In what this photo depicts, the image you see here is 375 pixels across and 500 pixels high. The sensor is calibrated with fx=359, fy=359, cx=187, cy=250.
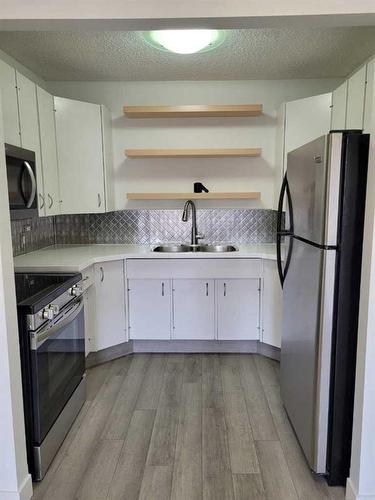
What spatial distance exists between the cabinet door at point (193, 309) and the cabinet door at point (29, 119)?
133cm

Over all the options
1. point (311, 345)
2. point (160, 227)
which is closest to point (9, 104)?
point (160, 227)

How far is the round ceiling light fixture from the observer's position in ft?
7.52

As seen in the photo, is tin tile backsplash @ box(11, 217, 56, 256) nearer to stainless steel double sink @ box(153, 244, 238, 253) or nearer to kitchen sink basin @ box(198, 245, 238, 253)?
stainless steel double sink @ box(153, 244, 238, 253)

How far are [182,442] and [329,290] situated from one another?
123 cm

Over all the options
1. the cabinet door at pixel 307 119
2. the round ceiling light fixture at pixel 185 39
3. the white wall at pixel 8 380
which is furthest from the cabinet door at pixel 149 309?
the round ceiling light fixture at pixel 185 39

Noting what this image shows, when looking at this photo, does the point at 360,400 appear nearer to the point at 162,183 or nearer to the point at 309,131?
the point at 309,131

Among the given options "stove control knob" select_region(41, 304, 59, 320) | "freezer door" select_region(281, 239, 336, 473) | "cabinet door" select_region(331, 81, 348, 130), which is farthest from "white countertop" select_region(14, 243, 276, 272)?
"cabinet door" select_region(331, 81, 348, 130)

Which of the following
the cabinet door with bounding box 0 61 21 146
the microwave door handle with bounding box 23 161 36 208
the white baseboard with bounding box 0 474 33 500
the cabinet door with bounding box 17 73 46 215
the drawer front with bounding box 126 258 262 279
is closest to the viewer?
the white baseboard with bounding box 0 474 33 500

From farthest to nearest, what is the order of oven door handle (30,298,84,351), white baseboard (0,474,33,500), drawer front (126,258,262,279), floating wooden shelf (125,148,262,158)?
floating wooden shelf (125,148,262,158) < drawer front (126,258,262,279) < oven door handle (30,298,84,351) < white baseboard (0,474,33,500)

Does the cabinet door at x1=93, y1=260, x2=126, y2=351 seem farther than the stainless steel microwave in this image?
Yes

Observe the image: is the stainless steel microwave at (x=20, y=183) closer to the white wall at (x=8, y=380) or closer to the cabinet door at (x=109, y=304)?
the white wall at (x=8, y=380)

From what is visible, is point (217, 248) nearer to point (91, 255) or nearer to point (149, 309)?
point (149, 309)

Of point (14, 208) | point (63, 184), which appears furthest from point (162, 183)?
point (14, 208)

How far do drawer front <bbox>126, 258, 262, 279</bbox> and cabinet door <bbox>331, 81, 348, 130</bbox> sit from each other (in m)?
1.24
